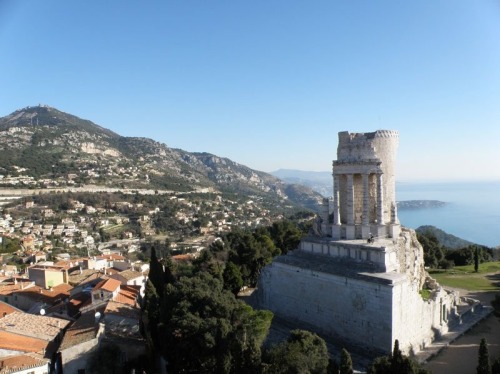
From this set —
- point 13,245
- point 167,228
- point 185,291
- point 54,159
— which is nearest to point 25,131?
point 54,159

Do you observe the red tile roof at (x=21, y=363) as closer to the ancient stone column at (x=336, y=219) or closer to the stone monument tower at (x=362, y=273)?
the stone monument tower at (x=362, y=273)

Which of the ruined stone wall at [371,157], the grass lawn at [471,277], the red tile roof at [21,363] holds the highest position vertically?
the ruined stone wall at [371,157]

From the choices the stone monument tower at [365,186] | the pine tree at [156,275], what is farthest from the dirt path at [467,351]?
the pine tree at [156,275]

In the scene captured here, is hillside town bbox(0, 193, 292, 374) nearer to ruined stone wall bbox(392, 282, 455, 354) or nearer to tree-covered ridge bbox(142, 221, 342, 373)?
tree-covered ridge bbox(142, 221, 342, 373)

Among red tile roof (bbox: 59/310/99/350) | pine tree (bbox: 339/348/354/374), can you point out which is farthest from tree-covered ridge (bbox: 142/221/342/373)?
red tile roof (bbox: 59/310/99/350)

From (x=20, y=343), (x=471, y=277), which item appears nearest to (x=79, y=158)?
(x=20, y=343)

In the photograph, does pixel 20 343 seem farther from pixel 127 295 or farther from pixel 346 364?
pixel 346 364
